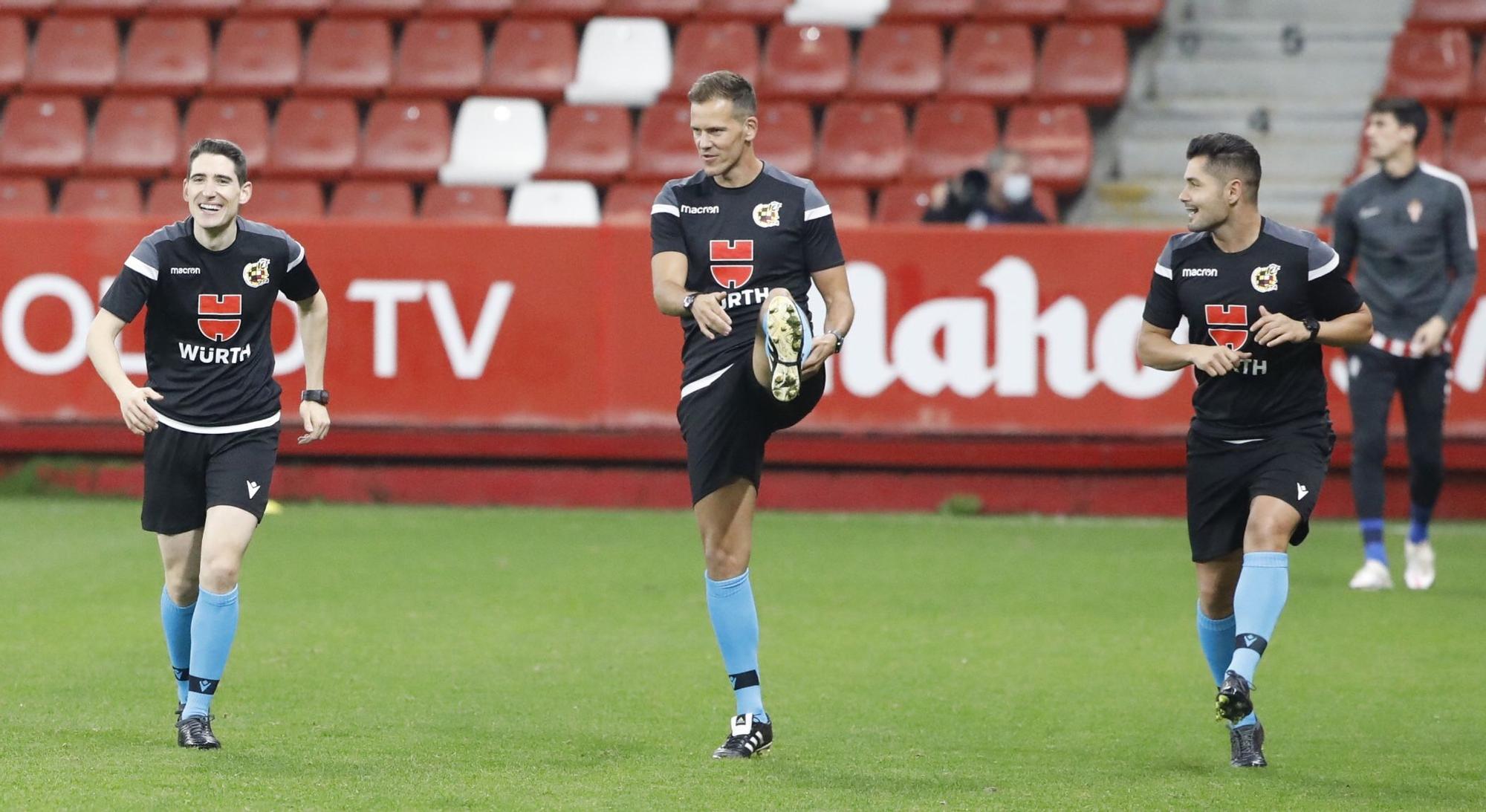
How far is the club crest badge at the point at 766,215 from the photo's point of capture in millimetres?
6285

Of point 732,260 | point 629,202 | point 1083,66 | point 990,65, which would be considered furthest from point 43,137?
point 732,260

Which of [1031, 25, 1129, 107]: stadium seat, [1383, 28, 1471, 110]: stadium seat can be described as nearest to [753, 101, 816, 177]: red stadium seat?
[1031, 25, 1129, 107]: stadium seat

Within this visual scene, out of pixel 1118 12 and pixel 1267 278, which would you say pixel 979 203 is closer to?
pixel 1118 12

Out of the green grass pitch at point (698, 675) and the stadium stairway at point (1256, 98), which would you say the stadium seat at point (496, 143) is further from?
the stadium stairway at point (1256, 98)

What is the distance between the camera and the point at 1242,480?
623cm

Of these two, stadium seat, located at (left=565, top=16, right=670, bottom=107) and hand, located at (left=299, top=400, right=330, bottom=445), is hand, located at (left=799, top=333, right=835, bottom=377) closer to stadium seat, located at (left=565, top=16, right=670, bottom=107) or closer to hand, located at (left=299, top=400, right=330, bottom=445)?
hand, located at (left=299, top=400, right=330, bottom=445)

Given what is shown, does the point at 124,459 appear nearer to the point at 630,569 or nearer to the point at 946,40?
the point at 630,569

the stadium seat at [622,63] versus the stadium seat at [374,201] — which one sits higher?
the stadium seat at [622,63]

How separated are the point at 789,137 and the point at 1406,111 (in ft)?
20.9

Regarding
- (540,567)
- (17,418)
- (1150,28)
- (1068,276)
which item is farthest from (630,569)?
(1150,28)

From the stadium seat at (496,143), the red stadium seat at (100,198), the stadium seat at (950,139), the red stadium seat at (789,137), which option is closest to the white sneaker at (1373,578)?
the stadium seat at (950,139)

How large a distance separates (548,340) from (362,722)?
19.9ft

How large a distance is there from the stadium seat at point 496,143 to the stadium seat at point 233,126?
1465mm

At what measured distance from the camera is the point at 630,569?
10336 millimetres
